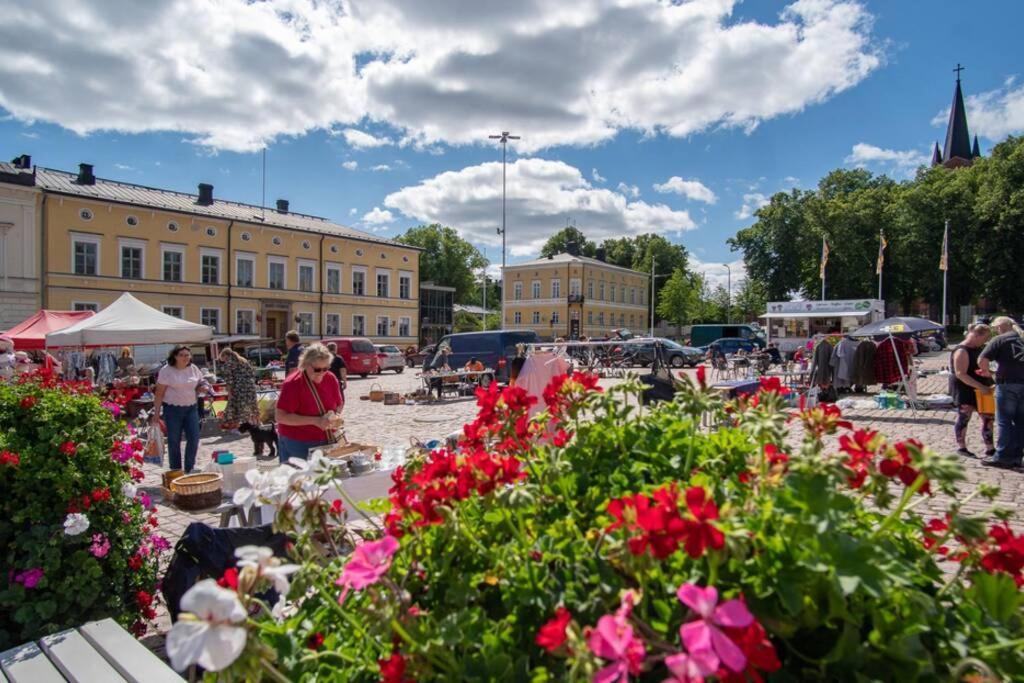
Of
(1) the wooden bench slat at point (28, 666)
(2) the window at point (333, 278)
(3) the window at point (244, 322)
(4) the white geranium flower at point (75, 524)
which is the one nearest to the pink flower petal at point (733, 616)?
(1) the wooden bench slat at point (28, 666)

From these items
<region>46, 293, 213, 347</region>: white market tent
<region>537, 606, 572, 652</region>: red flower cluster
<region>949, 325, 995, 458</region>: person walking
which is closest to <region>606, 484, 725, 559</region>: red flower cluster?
<region>537, 606, 572, 652</region>: red flower cluster

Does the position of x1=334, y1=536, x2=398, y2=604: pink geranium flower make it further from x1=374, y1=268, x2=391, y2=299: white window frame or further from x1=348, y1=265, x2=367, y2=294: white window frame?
x1=374, y1=268, x2=391, y2=299: white window frame

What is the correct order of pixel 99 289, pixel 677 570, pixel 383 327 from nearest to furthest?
pixel 677 570 < pixel 99 289 < pixel 383 327

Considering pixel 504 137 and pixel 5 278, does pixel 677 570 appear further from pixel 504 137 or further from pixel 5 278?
pixel 504 137

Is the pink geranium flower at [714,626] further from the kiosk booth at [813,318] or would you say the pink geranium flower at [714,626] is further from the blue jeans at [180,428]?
the kiosk booth at [813,318]

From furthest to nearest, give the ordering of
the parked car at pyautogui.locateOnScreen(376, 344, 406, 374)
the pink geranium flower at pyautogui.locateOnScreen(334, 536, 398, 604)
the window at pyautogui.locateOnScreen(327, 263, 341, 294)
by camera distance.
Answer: the window at pyautogui.locateOnScreen(327, 263, 341, 294) → the parked car at pyautogui.locateOnScreen(376, 344, 406, 374) → the pink geranium flower at pyautogui.locateOnScreen(334, 536, 398, 604)

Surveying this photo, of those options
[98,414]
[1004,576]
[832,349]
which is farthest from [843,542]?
[832,349]

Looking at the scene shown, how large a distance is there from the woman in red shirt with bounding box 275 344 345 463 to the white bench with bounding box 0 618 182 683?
2588 mm

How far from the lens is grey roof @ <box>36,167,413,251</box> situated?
1193 inches

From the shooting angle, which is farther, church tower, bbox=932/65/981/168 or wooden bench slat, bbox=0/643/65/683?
church tower, bbox=932/65/981/168

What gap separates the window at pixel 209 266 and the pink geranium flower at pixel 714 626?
125 feet

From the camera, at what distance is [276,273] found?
3706 cm

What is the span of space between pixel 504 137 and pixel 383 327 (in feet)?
51.4

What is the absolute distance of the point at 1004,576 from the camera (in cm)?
106
